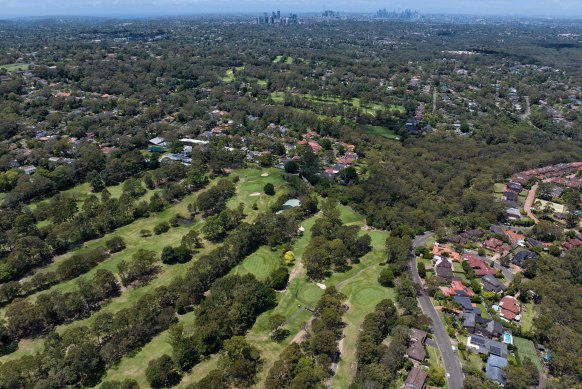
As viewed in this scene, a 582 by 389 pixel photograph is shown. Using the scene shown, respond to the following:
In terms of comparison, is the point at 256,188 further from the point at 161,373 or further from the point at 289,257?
the point at 161,373

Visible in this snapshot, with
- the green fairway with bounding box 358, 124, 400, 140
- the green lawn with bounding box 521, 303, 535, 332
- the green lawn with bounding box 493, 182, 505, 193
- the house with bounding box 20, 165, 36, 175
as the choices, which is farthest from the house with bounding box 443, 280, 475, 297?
the house with bounding box 20, 165, 36, 175

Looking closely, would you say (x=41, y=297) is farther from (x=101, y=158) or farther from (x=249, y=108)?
(x=249, y=108)

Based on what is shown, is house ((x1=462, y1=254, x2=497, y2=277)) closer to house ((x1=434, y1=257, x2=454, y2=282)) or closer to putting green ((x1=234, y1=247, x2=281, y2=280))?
house ((x1=434, y1=257, x2=454, y2=282))

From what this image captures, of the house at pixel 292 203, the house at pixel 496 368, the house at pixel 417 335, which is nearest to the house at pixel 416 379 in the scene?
A: the house at pixel 417 335

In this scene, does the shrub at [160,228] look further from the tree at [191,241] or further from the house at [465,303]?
the house at [465,303]

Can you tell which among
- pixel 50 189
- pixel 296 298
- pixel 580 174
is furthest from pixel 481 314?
pixel 50 189
